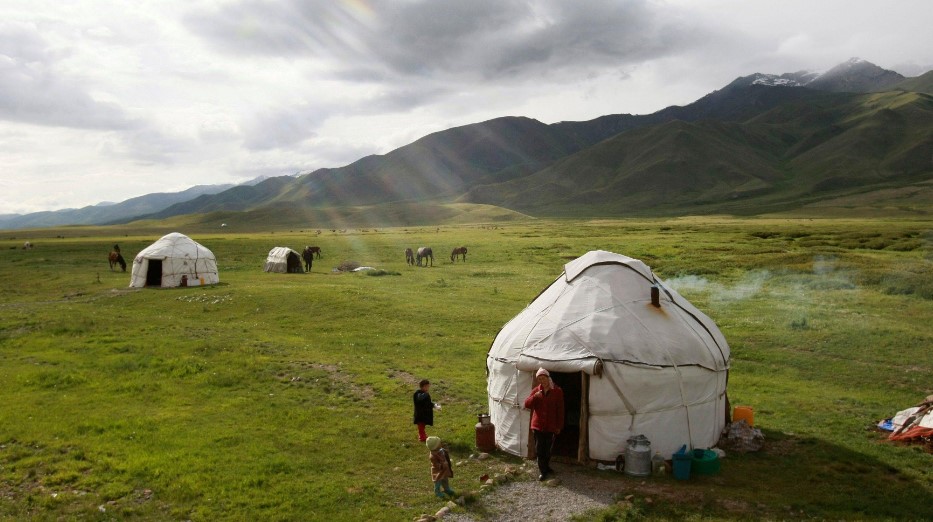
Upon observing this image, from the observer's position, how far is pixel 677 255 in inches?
1752

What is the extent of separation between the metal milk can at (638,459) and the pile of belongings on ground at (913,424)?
5.84 m

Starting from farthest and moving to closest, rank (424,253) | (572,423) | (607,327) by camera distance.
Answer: (424,253) < (572,423) < (607,327)

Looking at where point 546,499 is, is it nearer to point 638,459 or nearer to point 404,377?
point 638,459

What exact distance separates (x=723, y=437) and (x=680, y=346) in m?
2.37

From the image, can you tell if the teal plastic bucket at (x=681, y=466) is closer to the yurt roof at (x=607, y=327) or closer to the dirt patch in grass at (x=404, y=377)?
the yurt roof at (x=607, y=327)

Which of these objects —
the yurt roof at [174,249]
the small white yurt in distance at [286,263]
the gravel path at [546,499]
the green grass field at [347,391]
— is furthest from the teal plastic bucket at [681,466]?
the small white yurt in distance at [286,263]

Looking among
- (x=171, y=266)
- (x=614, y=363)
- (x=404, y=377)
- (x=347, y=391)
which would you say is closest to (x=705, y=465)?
(x=614, y=363)

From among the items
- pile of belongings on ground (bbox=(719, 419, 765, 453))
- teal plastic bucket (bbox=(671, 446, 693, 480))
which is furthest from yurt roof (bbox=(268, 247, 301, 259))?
teal plastic bucket (bbox=(671, 446, 693, 480))

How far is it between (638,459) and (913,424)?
656 cm

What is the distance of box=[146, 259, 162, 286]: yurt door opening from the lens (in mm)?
34250

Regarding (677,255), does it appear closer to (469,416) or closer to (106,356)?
(469,416)

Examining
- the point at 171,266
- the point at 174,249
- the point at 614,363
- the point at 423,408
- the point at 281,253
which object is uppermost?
the point at 174,249

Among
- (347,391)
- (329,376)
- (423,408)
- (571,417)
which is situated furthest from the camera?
(329,376)

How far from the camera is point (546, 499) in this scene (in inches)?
384
